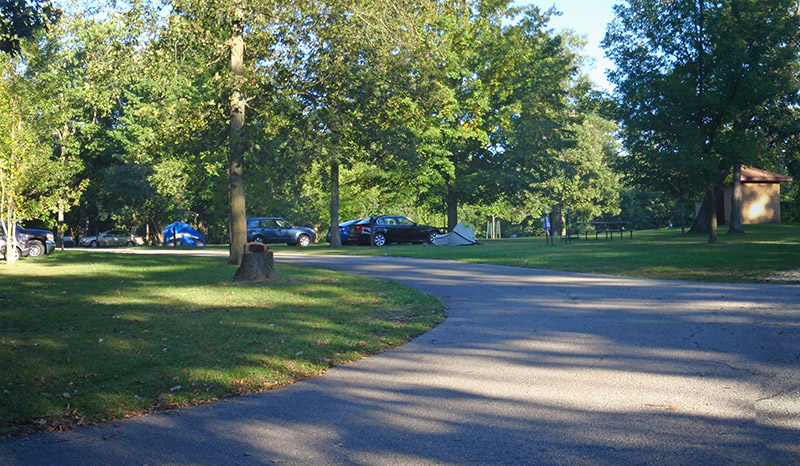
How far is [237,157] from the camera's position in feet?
66.9

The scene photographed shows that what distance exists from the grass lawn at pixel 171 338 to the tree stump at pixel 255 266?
19.8 inches

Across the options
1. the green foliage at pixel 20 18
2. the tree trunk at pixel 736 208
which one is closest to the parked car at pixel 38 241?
the green foliage at pixel 20 18

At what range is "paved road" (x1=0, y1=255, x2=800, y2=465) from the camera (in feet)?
14.3

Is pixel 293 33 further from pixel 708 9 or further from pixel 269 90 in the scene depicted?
pixel 708 9

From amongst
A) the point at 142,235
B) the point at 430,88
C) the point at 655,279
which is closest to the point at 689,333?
the point at 655,279

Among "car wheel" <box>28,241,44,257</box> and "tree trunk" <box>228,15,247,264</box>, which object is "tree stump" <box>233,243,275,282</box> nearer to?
"tree trunk" <box>228,15,247,264</box>

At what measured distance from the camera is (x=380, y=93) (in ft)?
63.9

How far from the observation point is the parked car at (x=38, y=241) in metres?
28.9

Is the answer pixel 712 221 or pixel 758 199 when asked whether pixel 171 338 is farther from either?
pixel 758 199

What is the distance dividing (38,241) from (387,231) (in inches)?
641

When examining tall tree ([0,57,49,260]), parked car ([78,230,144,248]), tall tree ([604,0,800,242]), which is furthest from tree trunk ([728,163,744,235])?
parked car ([78,230,144,248])

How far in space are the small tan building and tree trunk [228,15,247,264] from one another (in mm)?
37517

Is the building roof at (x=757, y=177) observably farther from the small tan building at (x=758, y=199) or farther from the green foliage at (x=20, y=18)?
the green foliage at (x=20, y=18)

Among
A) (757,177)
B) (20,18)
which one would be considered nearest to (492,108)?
(757,177)
